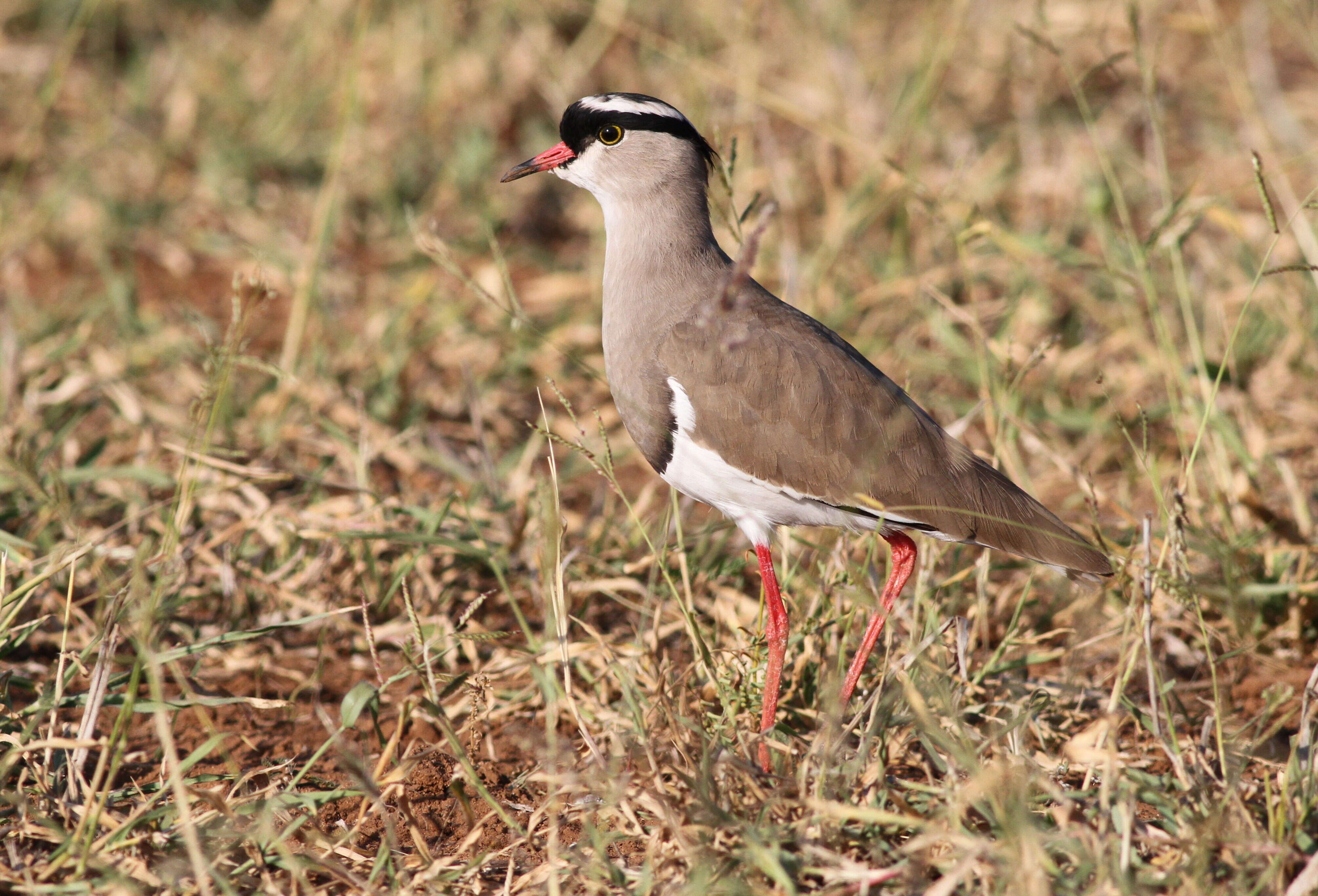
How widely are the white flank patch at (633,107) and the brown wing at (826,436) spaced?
0.63m

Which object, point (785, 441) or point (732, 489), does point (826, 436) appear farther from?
point (732, 489)

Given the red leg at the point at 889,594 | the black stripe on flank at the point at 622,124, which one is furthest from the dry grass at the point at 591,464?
the black stripe on flank at the point at 622,124

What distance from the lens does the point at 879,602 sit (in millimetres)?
3080

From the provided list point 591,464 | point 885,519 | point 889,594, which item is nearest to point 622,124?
point 591,464

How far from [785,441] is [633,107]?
1.10 m

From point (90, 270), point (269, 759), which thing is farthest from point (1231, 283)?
point (90, 270)

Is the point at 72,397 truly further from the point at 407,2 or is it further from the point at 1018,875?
the point at 1018,875

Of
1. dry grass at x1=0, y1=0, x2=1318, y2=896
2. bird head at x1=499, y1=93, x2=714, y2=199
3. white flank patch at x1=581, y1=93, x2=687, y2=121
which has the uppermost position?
white flank patch at x1=581, y1=93, x2=687, y2=121

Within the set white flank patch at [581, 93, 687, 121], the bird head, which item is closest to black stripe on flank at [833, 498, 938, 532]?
the bird head

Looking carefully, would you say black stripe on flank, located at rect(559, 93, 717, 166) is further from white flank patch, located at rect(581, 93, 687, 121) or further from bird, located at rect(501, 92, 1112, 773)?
bird, located at rect(501, 92, 1112, 773)

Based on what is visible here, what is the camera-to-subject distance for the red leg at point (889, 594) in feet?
10.2

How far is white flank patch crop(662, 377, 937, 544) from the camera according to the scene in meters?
3.32

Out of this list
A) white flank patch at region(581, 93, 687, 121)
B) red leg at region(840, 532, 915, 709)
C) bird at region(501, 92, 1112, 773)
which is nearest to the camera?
red leg at region(840, 532, 915, 709)

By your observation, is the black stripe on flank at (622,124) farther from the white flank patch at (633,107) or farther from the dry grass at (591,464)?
the dry grass at (591,464)
